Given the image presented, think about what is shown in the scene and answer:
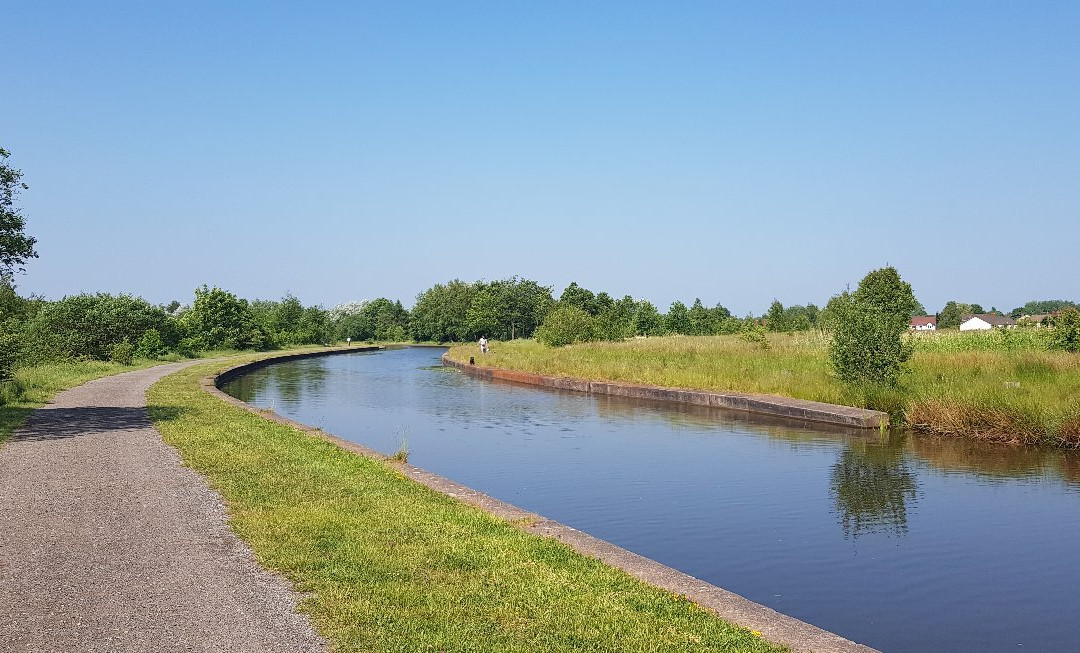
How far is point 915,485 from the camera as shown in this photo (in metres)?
12.5

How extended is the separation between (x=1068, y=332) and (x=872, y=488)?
19.5 meters

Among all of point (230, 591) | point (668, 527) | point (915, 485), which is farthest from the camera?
point (915, 485)

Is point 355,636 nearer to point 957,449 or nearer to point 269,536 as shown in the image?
point 269,536

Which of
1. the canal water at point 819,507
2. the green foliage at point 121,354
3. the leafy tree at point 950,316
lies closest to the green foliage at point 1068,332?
the canal water at point 819,507

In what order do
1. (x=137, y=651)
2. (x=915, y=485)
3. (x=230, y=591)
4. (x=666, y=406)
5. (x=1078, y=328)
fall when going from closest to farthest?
(x=137, y=651)
(x=230, y=591)
(x=915, y=485)
(x=666, y=406)
(x=1078, y=328)

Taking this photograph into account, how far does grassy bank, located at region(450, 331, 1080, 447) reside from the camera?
16219 millimetres

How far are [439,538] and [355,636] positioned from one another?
248 cm

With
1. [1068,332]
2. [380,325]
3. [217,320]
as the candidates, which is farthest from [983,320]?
[1068,332]

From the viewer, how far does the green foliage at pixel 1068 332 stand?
27.0m

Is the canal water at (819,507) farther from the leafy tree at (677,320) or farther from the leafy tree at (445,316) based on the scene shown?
the leafy tree at (445,316)

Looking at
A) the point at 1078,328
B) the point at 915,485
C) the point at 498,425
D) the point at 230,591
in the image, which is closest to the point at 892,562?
the point at 915,485

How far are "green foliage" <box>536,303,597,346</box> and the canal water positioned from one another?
30.2 metres

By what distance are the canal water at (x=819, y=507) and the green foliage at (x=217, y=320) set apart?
146 ft

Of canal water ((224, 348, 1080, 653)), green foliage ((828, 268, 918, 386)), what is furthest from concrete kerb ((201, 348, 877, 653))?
green foliage ((828, 268, 918, 386))
